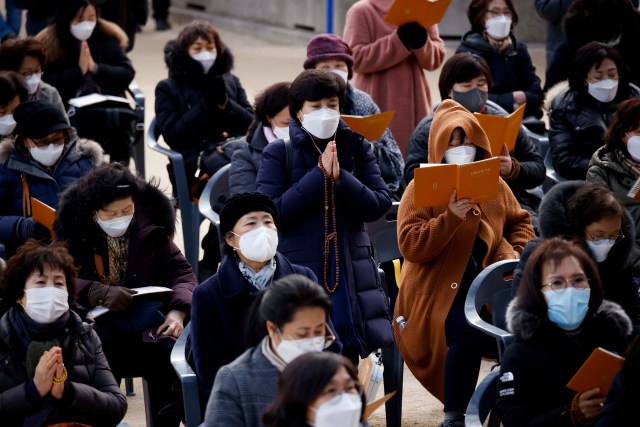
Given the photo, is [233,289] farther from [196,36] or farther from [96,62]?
[96,62]

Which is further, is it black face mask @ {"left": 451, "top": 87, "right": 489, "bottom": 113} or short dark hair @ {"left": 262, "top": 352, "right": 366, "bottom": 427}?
black face mask @ {"left": 451, "top": 87, "right": 489, "bottom": 113}

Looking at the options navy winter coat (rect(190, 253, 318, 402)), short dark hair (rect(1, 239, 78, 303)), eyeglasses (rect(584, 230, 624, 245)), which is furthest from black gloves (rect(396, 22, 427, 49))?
short dark hair (rect(1, 239, 78, 303))

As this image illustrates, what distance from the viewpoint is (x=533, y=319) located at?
515cm

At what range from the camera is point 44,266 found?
5477 millimetres

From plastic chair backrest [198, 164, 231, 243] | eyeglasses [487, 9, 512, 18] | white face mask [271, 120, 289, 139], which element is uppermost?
eyeglasses [487, 9, 512, 18]

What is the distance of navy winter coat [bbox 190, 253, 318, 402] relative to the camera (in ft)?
17.7

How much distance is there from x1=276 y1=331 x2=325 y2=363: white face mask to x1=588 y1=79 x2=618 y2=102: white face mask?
395cm

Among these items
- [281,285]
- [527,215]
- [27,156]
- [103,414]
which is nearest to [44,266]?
[103,414]

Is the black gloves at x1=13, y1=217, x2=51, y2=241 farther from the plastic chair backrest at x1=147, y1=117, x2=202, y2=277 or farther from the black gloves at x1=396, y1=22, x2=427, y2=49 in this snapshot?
the black gloves at x1=396, y1=22, x2=427, y2=49

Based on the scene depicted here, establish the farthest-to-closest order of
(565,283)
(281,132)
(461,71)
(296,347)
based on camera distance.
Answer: (461,71)
(281,132)
(565,283)
(296,347)

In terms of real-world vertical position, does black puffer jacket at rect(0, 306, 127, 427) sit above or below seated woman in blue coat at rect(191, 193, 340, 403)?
below

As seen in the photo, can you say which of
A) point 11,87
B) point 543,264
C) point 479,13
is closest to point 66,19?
point 11,87

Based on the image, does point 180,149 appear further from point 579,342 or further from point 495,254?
point 579,342

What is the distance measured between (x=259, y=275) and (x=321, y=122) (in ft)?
3.19
